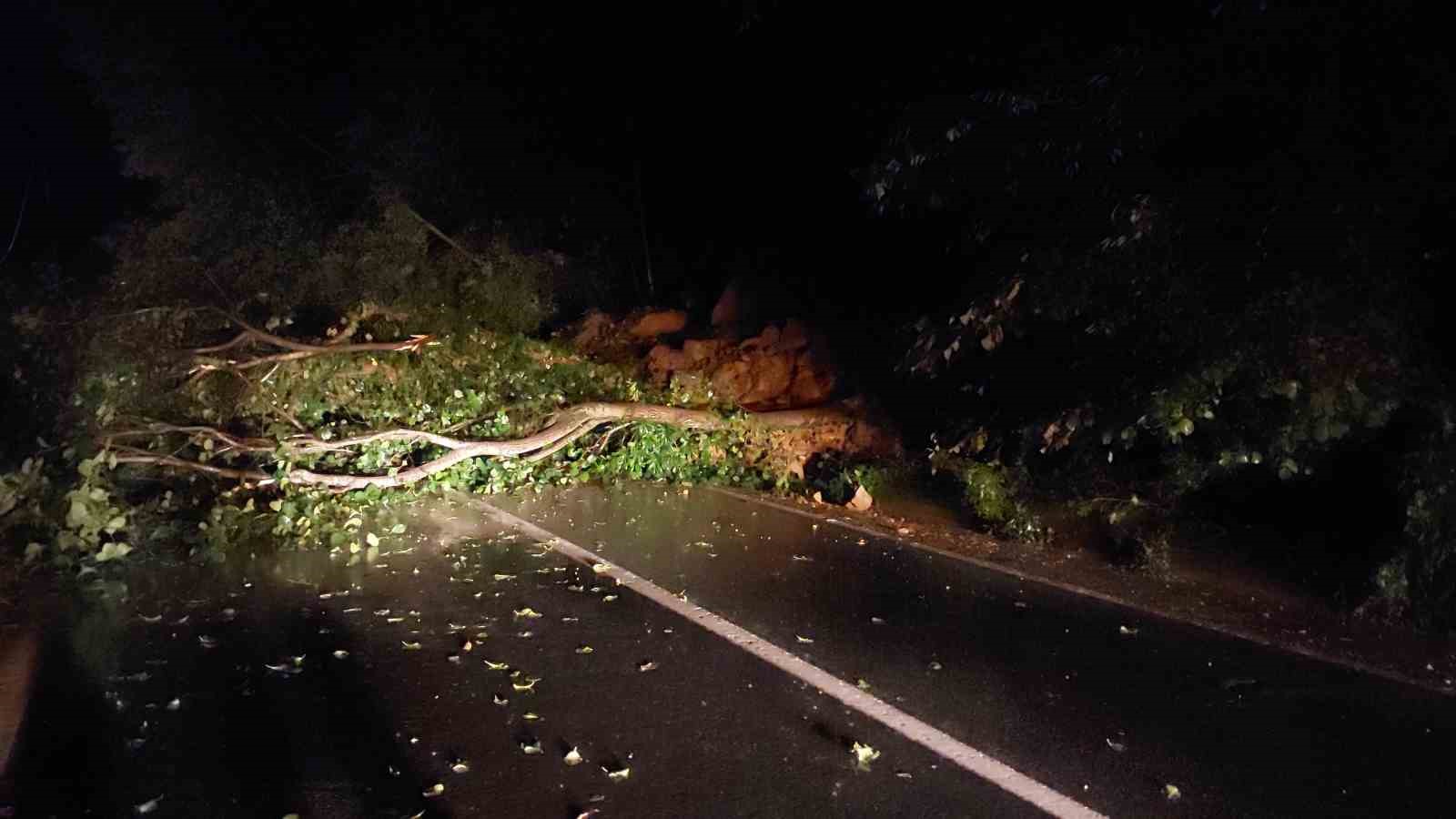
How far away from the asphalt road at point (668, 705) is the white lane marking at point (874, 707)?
→ 0.05 m

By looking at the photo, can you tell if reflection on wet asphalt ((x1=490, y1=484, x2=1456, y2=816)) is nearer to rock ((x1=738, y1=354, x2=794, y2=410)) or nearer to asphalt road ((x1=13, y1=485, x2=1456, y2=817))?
asphalt road ((x1=13, y1=485, x2=1456, y2=817))

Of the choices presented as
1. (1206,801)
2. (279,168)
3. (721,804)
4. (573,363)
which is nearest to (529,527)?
(573,363)

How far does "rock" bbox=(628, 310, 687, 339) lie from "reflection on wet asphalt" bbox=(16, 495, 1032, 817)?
7.78 metres

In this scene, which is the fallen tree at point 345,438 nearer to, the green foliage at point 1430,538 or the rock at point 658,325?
the rock at point 658,325

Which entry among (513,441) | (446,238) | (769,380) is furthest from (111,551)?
(446,238)

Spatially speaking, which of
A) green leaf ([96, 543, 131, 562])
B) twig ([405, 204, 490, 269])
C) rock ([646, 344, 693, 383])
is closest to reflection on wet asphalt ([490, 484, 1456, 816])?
green leaf ([96, 543, 131, 562])

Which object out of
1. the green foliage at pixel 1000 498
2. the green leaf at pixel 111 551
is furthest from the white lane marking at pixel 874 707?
the green leaf at pixel 111 551

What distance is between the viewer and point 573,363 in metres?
10.4

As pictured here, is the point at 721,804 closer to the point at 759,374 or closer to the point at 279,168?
the point at 759,374

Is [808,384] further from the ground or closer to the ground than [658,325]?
closer to the ground

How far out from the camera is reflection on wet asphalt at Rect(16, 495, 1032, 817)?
3.60m

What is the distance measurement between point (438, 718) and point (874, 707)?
1.92m

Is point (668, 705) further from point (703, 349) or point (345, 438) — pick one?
point (703, 349)

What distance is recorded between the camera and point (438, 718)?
426cm
